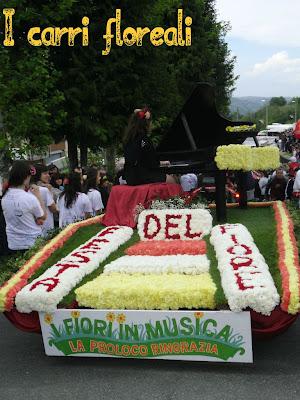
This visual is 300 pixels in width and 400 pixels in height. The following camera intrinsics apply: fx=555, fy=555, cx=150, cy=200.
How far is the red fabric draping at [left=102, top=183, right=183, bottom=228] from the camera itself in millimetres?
7684

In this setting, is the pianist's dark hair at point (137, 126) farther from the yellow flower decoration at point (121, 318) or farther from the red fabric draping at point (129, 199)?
the yellow flower decoration at point (121, 318)

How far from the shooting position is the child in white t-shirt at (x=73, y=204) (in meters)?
8.84

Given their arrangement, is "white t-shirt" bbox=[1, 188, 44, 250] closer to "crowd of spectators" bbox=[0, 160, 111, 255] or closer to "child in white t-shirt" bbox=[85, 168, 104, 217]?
"crowd of spectators" bbox=[0, 160, 111, 255]

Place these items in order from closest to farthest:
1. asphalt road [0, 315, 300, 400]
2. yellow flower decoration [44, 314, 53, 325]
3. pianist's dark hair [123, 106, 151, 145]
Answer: asphalt road [0, 315, 300, 400] < yellow flower decoration [44, 314, 53, 325] < pianist's dark hair [123, 106, 151, 145]

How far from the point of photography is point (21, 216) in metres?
7.05

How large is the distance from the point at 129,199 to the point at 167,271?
2.22 m

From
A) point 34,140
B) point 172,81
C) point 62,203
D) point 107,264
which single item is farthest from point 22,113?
point 172,81

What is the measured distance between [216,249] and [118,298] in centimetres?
163

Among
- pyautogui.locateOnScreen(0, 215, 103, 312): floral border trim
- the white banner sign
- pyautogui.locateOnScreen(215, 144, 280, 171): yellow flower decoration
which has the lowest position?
Answer: the white banner sign

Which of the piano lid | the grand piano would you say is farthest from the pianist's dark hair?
the piano lid

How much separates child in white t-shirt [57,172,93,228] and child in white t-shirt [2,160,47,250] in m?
1.53

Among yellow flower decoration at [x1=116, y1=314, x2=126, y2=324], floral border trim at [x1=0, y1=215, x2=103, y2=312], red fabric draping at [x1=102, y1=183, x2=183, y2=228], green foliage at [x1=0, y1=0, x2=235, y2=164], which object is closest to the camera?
yellow flower decoration at [x1=116, y1=314, x2=126, y2=324]

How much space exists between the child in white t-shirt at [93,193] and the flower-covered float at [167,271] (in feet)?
8.00

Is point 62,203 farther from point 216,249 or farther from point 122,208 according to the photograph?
point 216,249
